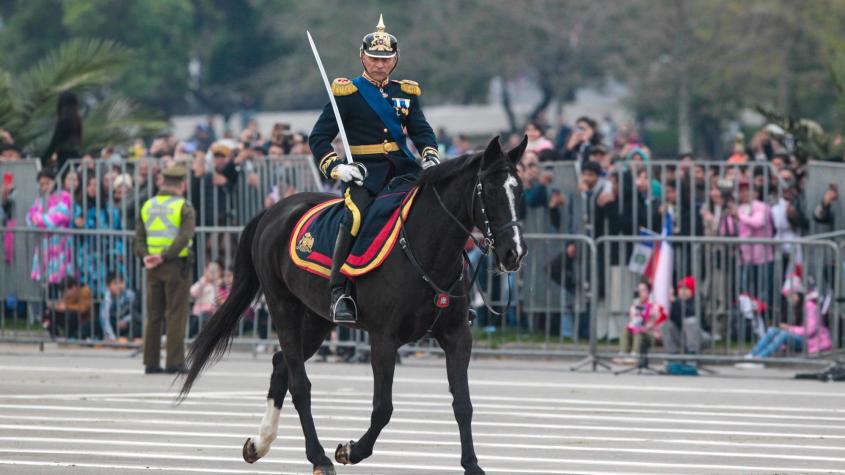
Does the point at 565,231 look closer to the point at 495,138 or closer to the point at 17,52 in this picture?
the point at 495,138

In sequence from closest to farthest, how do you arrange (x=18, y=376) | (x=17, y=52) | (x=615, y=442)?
(x=615, y=442)
(x=18, y=376)
(x=17, y=52)

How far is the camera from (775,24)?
52.6 m

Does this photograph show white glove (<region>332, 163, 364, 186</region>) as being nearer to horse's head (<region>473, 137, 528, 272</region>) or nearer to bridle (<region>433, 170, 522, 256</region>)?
bridle (<region>433, 170, 522, 256</region>)

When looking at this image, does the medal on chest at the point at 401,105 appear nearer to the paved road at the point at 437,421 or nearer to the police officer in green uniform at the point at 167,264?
the paved road at the point at 437,421

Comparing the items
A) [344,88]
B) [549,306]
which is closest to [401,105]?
[344,88]

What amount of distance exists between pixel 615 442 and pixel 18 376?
6.91 meters

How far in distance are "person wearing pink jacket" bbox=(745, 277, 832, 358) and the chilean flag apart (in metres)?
1.01

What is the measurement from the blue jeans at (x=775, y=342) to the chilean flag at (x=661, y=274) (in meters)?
1.00

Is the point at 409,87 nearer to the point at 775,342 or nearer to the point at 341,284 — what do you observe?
the point at 341,284

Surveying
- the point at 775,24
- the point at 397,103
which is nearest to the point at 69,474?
the point at 397,103

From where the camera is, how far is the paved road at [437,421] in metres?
12.1

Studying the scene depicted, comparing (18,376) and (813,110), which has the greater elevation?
(813,110)

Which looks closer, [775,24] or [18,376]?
[18,376]

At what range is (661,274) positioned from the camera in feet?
61.1
